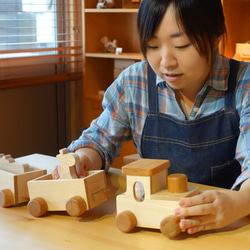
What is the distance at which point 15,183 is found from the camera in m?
1.03

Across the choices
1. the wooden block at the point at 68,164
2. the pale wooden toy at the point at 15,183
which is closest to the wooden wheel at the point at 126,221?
the wooden block at the point at 68,164

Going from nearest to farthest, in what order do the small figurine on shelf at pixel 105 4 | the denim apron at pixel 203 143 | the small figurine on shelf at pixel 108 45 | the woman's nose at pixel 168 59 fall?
the woman's nose at pixel 168 59 < the denim apron at pixel 203 143 < the small figurine on shelf at pixel 105 4 < the small figurine on shelf at pixel 108 45

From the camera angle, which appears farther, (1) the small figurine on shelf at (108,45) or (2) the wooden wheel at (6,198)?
(1) the small figurine on shelf at (108,45)

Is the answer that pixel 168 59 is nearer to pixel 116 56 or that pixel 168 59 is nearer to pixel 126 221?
pixel 126 221

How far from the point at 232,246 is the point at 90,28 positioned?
2.43 meters

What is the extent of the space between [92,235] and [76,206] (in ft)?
0.28

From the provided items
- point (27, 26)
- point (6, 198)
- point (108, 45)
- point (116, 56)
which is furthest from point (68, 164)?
point (108, 45)

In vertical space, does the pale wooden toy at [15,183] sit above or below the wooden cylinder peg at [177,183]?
below

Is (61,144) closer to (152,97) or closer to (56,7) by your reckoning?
(56,7)

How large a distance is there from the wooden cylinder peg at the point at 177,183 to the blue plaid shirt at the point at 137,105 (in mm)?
347

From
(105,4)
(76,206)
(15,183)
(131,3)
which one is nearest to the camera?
(76,206)

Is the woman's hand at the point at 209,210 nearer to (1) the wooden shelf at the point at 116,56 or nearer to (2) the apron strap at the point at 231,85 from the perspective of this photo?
(2) the apron strap at the point at 231,85

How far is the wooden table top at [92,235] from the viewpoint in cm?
81

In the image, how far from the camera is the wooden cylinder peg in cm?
86
